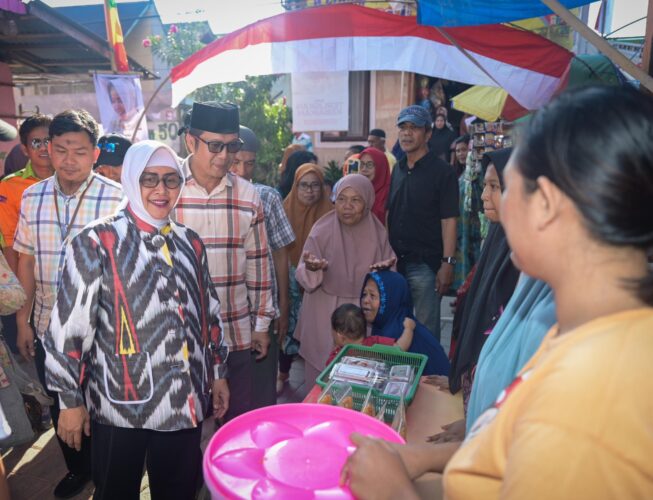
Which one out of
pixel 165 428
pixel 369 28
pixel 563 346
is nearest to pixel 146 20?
pixel 369 28

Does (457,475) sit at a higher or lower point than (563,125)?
lower

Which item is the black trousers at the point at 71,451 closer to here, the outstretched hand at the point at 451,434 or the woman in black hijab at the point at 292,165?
the outstretched hand at the point at 451,434

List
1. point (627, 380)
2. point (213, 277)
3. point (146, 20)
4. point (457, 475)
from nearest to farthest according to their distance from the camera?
point (627, 380) → point (457, 475) → point (213, 277) → point (146, 20)

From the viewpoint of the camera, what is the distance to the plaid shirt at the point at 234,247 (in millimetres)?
2627

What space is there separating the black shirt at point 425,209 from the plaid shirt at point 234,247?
164cm

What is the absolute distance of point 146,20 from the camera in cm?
1730

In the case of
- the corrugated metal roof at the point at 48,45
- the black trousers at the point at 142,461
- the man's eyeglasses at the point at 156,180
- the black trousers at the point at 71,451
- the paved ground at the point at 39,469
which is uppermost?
the corrugated metal roof at the point at 48,45

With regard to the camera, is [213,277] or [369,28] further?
[369,28]

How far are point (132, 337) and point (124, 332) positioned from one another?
4 centimetres

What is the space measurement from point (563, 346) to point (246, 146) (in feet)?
11.2

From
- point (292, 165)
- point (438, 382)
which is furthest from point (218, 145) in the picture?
point (292, 165)

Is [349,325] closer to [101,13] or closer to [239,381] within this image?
[239,381]

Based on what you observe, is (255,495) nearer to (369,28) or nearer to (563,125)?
(563,125)

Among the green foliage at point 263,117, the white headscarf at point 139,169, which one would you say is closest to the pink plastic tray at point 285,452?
the white headscarf at point 139,169
